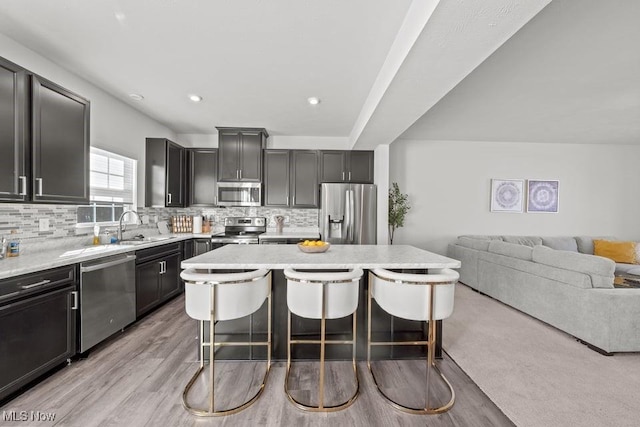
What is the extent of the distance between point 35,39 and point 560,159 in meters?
8.02

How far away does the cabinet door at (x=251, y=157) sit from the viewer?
4.61 meters

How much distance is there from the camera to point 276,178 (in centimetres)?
475

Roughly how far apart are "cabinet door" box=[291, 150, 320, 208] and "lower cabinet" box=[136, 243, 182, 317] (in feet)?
6.63

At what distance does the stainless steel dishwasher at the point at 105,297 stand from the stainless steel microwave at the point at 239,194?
1.95m

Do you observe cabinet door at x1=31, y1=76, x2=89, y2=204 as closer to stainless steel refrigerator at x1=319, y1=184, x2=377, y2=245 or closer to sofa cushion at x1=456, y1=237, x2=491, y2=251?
stainless steel refrigerator at x1=319, y1=184, x2=377, y2=245

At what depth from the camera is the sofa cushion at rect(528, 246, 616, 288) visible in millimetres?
2562

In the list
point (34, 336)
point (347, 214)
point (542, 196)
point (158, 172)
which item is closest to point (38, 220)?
point (34, 336)

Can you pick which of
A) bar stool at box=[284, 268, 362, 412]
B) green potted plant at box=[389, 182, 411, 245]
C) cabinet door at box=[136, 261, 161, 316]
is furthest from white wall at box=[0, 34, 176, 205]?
green potted plant at box=[389, 182, 411, 245]

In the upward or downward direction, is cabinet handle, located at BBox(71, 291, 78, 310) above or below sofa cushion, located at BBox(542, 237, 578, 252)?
below

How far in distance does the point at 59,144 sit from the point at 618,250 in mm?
7656

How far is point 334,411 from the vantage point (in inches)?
67.7

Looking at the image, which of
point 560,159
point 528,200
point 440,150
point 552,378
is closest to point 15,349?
point 552,378

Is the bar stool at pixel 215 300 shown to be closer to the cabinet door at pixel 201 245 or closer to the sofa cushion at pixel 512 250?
the cabinet door at pixel 201 245

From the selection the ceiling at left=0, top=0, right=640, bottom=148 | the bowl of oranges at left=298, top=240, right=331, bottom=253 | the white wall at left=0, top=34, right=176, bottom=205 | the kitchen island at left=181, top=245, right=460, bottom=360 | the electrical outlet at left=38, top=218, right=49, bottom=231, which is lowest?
the kitchen island at left=181, top=245, right=460, bottom=360
